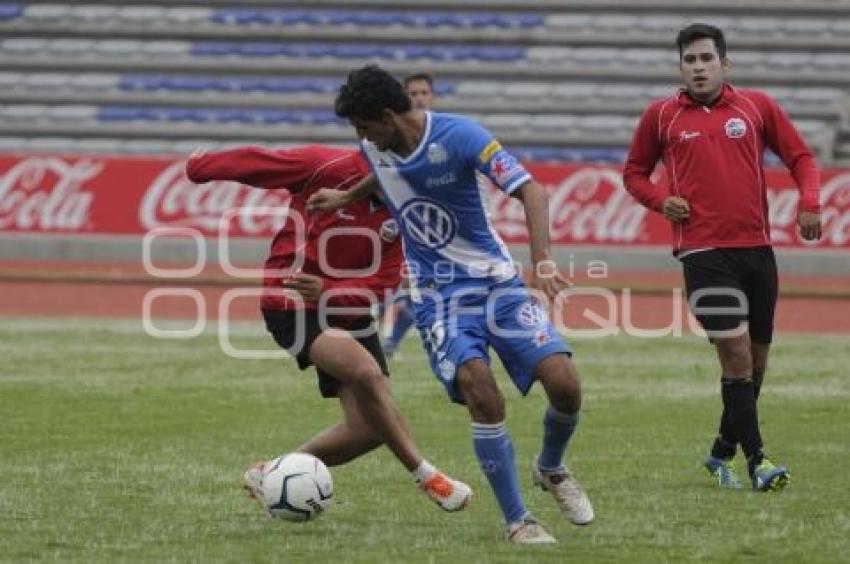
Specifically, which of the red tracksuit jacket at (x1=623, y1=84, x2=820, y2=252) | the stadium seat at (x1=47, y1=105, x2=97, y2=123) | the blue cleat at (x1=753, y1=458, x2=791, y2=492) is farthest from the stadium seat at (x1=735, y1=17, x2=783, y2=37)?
the blue cleat at (x1=753, y1=458, x2=791, y2=492)

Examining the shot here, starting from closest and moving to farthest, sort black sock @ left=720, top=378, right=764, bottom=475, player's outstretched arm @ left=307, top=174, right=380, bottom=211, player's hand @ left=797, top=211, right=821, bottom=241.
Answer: player's outstretched arm @ left=307, top=174, right=380, bottom=211
black sock @ left=720, top=378, right=764, bottom=475
player's hand @ left=797, top=211, right=821, bottom=241

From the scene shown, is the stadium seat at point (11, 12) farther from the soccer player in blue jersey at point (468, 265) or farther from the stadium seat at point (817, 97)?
the soccer player in blue jersey at point (468, 265)

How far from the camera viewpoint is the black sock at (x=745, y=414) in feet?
30.9

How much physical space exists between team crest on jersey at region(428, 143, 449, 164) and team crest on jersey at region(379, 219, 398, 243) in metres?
1.07

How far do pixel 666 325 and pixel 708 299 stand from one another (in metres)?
12.1

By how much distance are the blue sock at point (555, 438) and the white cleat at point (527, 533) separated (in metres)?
0.56

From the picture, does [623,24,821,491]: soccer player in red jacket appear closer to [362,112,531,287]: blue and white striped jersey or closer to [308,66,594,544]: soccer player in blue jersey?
[308,66,594,544]: soccer player in blue jersey

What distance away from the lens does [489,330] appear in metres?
7.80

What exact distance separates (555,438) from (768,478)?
165cm

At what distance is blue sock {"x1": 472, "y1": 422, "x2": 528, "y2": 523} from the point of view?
763 centimetres

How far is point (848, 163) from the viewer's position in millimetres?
30766

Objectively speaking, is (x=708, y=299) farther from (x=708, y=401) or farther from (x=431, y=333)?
(x=708, y=401)

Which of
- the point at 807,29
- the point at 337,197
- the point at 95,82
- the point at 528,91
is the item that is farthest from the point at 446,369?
the point at 95,82

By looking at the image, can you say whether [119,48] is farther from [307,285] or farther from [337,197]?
[337,197]
